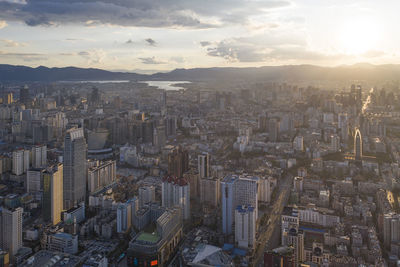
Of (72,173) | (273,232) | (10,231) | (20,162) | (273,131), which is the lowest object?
(273,232)

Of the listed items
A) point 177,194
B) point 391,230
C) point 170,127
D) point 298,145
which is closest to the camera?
point 391,230

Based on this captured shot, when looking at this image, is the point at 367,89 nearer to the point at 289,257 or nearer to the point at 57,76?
the point at 289,257

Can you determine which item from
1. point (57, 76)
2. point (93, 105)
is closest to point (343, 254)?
point (93, 105)

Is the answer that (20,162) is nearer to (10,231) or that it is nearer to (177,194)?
(10,231)

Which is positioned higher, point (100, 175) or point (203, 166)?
point (203, 166)

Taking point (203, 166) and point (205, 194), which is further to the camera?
point (203, 166)

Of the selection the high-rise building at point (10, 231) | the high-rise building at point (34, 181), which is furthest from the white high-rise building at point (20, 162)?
the high-rise building at point (10, 231)

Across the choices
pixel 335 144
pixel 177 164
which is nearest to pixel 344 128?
pixel 335 144

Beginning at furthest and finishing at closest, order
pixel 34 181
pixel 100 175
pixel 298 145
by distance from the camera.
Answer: pixel 298 145 → pixel 100 175 → pixel 34 181
